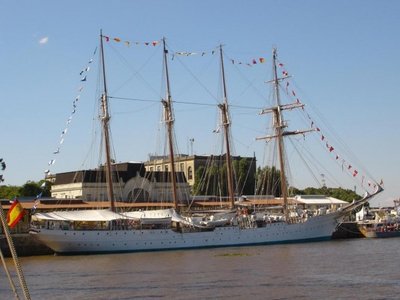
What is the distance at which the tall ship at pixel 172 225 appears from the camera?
6788 cm

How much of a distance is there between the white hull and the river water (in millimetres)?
9985

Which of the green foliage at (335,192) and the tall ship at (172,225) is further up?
the green foliage at (335,192)

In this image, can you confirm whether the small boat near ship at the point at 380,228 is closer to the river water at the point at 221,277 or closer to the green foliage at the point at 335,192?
the river water at the point at 221,277

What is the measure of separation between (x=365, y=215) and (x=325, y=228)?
2926cm

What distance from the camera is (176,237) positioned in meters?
73.9

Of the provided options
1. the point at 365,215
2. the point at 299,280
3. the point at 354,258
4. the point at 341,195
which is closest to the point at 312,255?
the point at 354,258

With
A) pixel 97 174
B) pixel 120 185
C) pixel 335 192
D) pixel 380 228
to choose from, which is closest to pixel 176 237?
pixel 120 185

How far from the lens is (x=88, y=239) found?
225 feet

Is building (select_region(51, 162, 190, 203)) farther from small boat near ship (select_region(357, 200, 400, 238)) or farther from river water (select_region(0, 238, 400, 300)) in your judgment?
river water (select_region(0, 238, 400, 300))

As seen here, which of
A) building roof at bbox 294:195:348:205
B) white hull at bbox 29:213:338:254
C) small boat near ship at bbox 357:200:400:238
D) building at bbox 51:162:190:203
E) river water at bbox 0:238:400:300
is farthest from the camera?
building roof at bbox 294:195:348:205

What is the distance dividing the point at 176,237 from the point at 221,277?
34.4 m

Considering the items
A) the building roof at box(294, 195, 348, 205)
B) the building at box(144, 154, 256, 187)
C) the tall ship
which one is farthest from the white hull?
the building at box(144, 154, 256, 187)

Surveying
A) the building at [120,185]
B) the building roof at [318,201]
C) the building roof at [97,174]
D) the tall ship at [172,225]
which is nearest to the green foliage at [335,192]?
the building roof at [318,201]

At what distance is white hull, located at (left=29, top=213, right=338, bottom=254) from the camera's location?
221 feet
